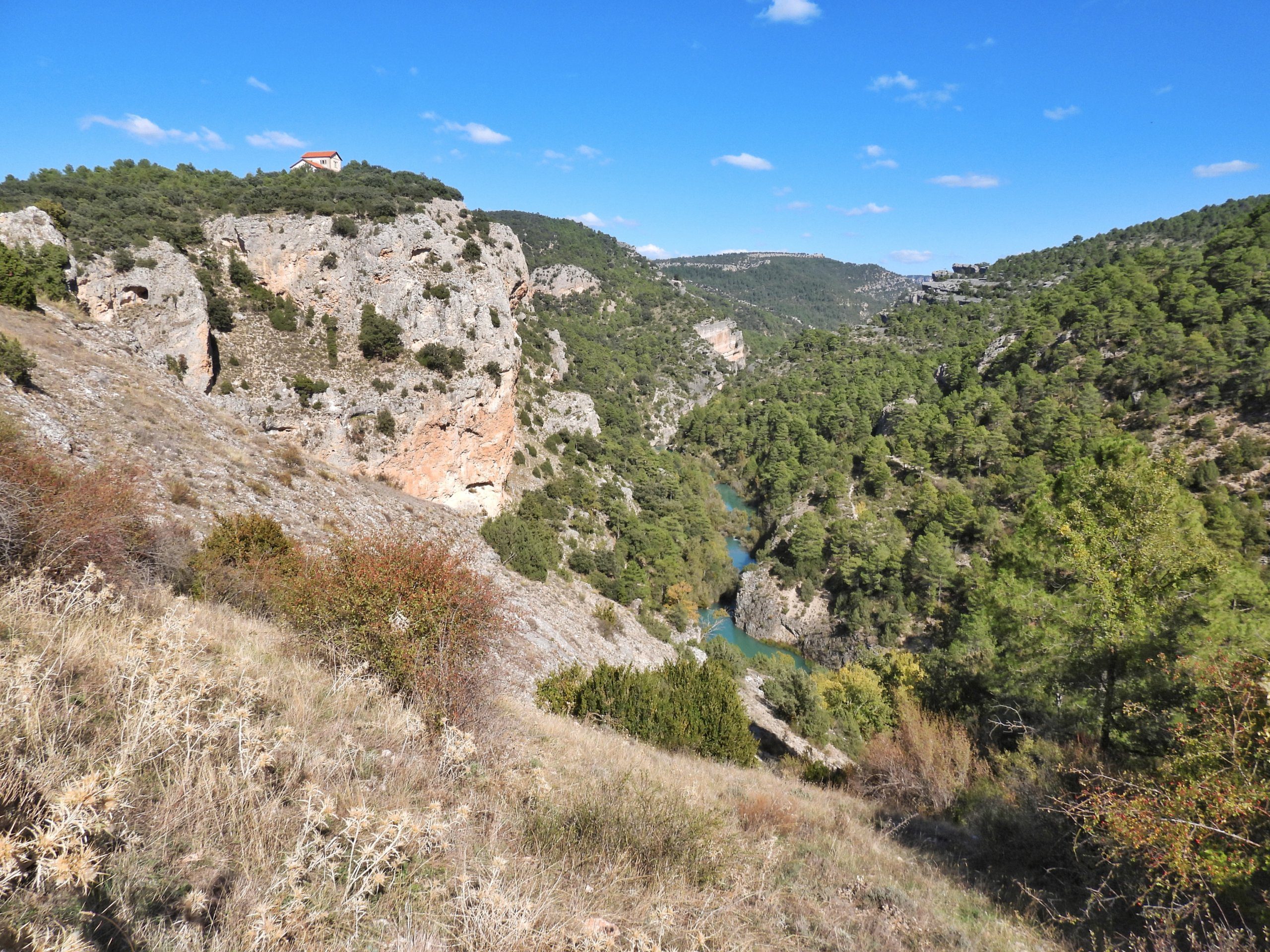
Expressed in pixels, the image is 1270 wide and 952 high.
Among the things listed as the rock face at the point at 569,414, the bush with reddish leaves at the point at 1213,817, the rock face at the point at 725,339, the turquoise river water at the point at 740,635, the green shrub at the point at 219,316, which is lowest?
the turquoise river water at the point at 740,635

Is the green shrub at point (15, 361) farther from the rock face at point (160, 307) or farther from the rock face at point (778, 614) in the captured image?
the rock face at point (778, 614)

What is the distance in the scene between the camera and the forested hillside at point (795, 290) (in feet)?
511

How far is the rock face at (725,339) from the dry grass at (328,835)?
319ft

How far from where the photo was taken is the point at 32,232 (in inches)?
643

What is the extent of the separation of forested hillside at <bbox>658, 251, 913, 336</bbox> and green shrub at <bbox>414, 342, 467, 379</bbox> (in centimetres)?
12625

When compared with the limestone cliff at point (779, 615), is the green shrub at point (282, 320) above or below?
above

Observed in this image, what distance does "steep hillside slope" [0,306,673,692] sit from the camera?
977 centimetres

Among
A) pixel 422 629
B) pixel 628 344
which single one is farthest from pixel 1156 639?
pixel 628 344

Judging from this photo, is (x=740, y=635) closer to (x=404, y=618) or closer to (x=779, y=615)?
(x=779, y=615)

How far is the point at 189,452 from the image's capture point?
11734 mm

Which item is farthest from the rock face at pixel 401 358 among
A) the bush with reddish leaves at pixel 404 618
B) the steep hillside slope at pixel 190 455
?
the bush with reddish leaves at pixel 404 618

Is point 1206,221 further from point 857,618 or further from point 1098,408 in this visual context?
point 857,618

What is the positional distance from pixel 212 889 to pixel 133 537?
7305 millimetres

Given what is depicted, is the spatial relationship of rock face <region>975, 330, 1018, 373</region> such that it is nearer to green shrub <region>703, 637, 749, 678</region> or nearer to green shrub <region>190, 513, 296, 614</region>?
green shrub <region>703, 637, 749, 678</region>
